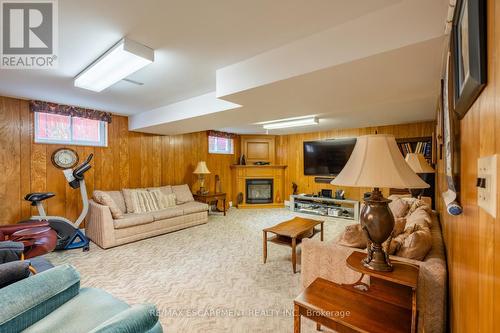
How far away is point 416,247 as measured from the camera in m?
1.46

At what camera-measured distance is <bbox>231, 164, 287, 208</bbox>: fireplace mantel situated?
6.33m

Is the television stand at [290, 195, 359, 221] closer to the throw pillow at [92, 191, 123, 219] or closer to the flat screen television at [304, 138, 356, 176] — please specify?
the flat screen television at [304, 138, 356, 176]

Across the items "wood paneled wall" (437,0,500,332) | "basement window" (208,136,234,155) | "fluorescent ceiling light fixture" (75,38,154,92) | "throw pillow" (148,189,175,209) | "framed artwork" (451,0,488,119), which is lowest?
"throw pillow" (148,189,175,209)

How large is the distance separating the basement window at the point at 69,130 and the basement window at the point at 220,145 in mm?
2556

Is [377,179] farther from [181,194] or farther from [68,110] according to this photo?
[68,110]

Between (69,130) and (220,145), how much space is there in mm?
3433

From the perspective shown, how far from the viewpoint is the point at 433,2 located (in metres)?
1.20

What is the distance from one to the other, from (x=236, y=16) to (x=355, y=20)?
0.79 meters

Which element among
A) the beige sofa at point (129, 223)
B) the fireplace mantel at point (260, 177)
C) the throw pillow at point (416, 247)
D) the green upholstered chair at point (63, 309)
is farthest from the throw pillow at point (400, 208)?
the fireplace mantel at point (260, 177)

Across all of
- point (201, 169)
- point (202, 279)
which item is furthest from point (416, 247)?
point (201, 169)

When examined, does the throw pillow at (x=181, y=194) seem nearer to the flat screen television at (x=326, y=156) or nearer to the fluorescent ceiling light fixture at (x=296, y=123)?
the fluorescent ceiling light fixture at (x=296, y=123)

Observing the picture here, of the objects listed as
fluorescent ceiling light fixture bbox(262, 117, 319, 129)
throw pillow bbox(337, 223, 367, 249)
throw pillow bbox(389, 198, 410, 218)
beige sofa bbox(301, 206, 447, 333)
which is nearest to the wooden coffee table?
beige sofa bbox(301, 206, 447, 333)

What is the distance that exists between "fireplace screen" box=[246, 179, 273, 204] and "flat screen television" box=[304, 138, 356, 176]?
1189mm

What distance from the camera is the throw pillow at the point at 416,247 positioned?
1453 mm
